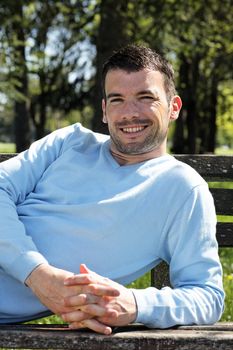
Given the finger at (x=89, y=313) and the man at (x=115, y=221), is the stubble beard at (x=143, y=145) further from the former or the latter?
the finger at (x=89, y=313)

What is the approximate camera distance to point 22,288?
2926 millimetres

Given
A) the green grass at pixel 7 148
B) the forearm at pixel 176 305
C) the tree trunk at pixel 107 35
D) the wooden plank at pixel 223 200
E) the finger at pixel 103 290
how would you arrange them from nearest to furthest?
1. the finger at pixel 103 290
2. the forearm at pixel 176 305
3. the wooden plank at pixel 223 200
4. the tree trunk at pixel 107 35
5. the green grass at pixel 7 148

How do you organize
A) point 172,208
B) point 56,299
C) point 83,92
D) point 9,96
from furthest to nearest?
1. point 83,92
2. point 9,96
3. point 172,208
4. point 56,299

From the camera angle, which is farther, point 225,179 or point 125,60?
point 225,179

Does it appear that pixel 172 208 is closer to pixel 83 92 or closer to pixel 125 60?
pixel 125 60

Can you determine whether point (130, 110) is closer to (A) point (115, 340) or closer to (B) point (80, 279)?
(B) point (80, 279)

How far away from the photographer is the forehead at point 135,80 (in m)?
3.13

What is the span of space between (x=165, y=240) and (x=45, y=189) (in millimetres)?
609

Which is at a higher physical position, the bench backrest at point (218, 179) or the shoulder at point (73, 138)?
the shoulder at point (73, 138)

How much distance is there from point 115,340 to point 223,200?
1.80 metres

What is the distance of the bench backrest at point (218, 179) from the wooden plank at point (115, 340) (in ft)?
4.55

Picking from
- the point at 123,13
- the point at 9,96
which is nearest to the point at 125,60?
the point at 123,13

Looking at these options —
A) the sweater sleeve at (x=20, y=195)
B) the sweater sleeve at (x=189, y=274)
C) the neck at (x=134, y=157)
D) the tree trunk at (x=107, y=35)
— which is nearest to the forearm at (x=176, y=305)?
the sweater sleeve at (x=189, y=274)

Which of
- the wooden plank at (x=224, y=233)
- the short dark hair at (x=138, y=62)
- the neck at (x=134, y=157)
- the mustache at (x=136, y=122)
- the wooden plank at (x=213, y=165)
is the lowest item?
the wooden plank at (x=224, y=233)
